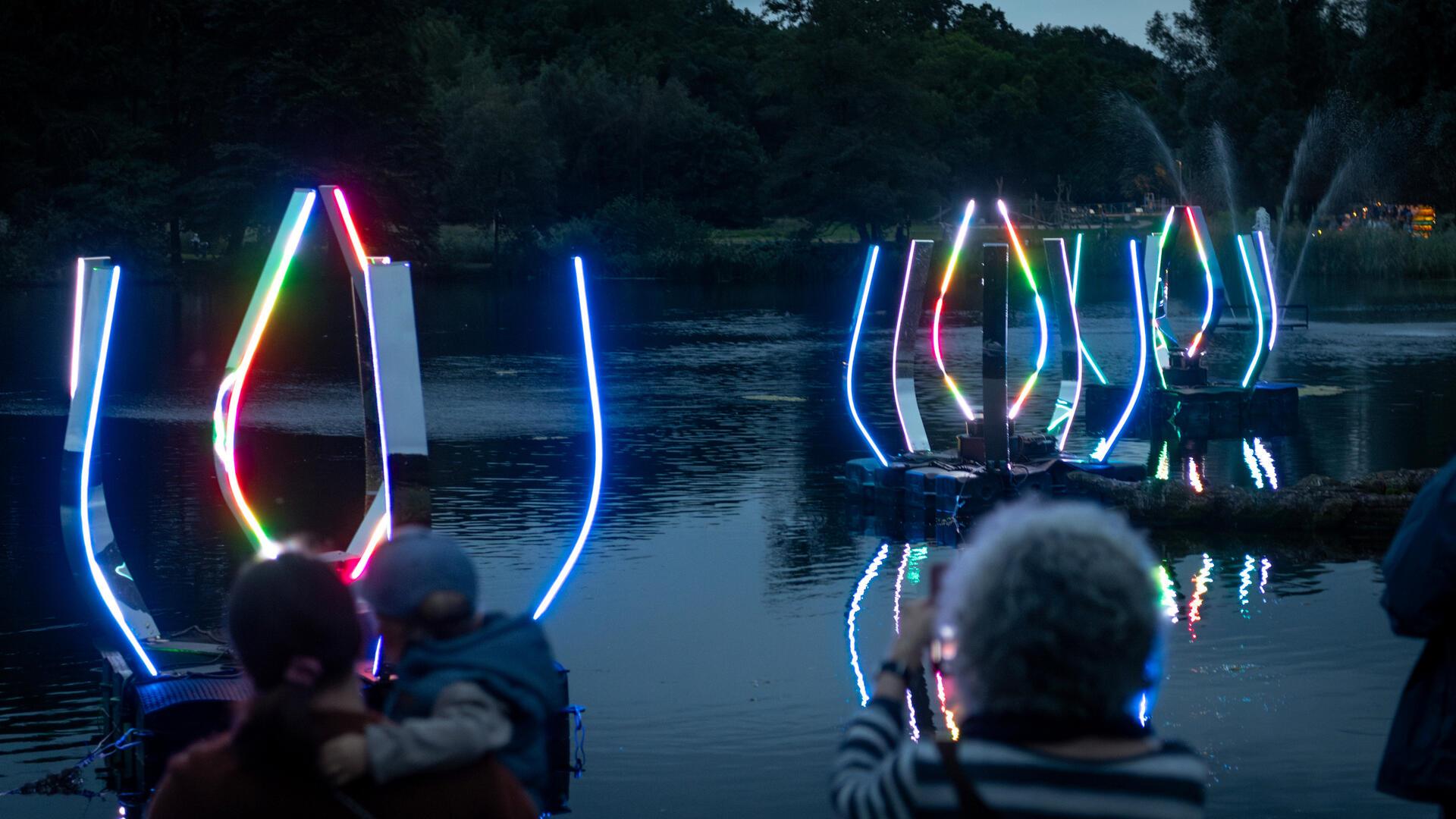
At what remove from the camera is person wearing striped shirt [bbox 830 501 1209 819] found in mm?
2684

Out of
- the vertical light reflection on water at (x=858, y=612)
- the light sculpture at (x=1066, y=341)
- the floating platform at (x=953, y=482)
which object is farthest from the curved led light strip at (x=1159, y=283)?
the vertical light reflection on water at (x=858, y=612)

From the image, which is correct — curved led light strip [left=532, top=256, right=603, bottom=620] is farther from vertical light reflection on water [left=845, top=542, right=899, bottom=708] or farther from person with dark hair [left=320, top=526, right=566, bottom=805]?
person with dark hair [left=320, top=526, right=566, bottom=805]

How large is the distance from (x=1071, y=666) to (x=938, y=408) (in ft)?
66.4

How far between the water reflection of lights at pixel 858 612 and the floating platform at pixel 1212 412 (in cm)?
765

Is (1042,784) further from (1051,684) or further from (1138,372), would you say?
(1138,372)

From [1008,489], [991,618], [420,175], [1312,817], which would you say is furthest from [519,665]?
[420,175]

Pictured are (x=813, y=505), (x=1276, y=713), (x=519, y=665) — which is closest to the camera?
(x=519, y=665)

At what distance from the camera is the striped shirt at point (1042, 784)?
2.72m

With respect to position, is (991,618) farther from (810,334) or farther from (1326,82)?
(1326,82)

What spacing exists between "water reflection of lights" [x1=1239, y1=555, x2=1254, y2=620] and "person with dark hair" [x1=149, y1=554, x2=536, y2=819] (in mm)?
8319

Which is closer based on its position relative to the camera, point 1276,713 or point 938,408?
point 1276,713

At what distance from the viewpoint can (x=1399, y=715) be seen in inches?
167

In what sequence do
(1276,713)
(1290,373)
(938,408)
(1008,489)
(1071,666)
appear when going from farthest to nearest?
(1290,373) → (938,408) → (1008,489) → (1276,713) → (1071,666)

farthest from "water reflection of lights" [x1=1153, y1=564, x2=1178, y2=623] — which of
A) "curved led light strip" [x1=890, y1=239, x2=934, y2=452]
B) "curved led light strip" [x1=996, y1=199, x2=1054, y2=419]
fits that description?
"curved led light strip" [x1=890, y1=239, x2=934, y2=452]
